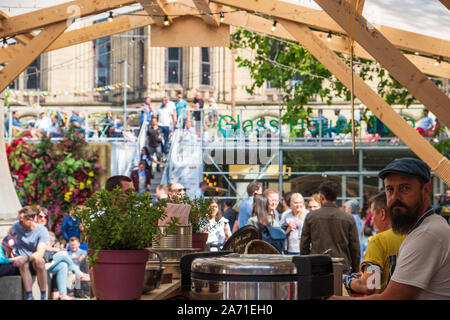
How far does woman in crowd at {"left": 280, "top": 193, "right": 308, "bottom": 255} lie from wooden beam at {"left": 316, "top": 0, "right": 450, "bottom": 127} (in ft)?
7.92

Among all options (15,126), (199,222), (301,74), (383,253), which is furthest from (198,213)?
(15,126)

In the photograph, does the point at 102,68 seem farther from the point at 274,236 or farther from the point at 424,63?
the point at 274,236

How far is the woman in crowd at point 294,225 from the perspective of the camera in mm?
7551

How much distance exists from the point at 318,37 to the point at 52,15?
114 inches

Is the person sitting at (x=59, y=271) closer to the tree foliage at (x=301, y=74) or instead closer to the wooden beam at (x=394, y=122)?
the wooden beam at (x=394, y=122)

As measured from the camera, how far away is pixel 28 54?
8008 mm

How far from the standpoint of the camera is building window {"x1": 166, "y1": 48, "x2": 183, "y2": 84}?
33438 mm

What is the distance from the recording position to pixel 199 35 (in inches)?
368

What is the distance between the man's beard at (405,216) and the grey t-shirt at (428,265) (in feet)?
0.35

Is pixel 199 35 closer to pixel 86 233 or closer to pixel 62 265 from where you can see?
pixel 62 265

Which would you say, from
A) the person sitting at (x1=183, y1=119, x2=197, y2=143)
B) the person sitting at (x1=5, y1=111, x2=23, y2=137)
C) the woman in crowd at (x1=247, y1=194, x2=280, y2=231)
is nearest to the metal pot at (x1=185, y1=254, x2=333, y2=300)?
the woman in crowd at (x1=247, y1=194, x2=280, y2=231)

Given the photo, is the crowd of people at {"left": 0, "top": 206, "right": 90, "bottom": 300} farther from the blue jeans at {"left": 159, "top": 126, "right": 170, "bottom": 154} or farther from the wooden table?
the blue jeans at {"left": 159, "top": 126, "right": 170, "bottom": 154}
